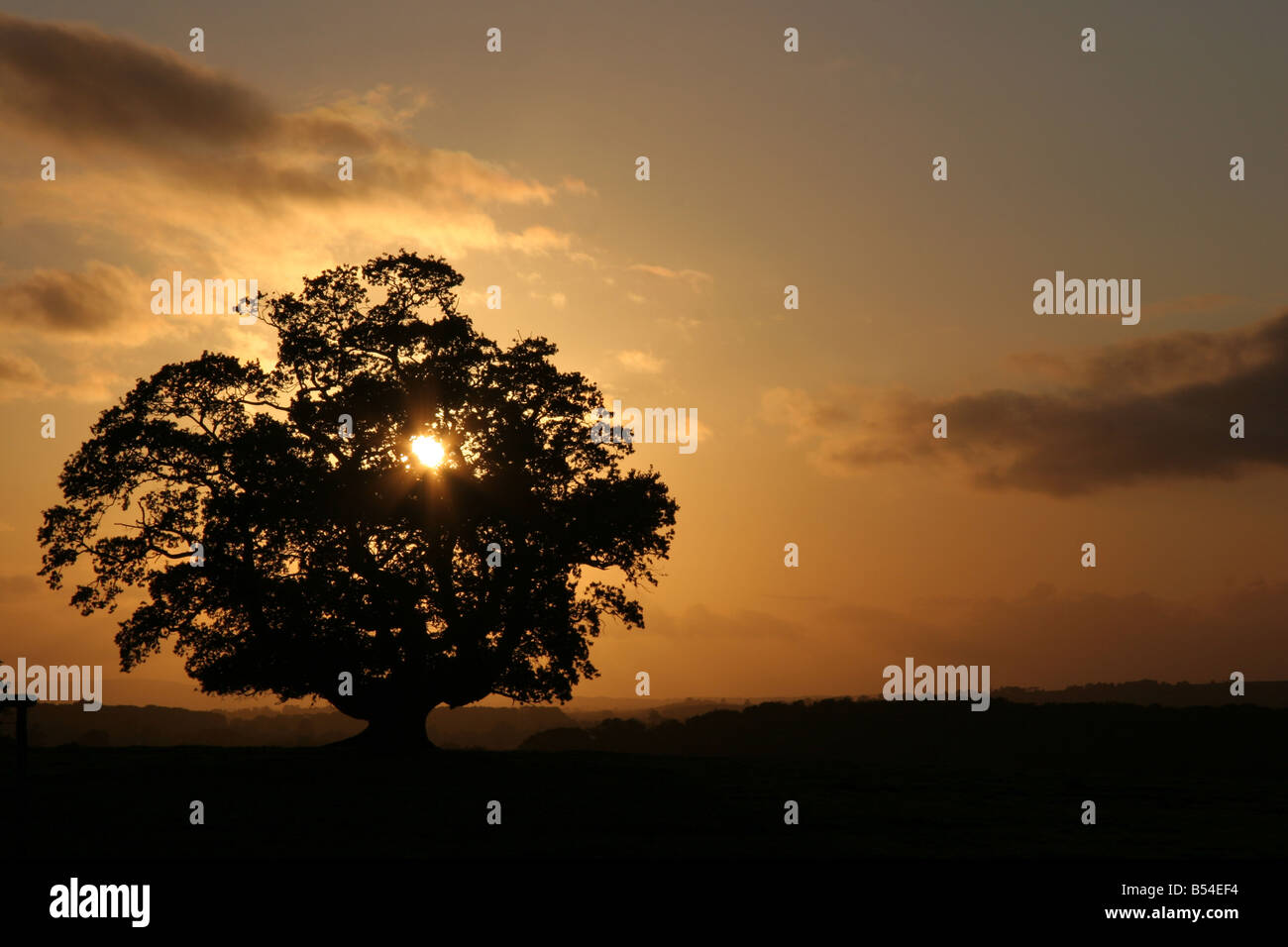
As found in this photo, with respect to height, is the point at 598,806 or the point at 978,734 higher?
the point at 598,806

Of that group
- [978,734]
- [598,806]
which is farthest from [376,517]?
[978,734]

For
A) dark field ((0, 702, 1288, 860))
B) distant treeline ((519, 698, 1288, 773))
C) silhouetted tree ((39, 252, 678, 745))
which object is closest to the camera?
dark field ((0, 702, 1288, 860))

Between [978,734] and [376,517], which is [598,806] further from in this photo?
[978,734]

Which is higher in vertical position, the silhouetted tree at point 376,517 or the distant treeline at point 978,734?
the silhouetted tree at point 376,517

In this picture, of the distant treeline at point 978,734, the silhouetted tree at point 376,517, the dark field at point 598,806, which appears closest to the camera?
the dark field at point 598,806

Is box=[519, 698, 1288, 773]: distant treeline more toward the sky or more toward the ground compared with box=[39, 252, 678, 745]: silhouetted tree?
more toward the ground

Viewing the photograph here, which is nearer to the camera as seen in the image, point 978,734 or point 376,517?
point 376,517

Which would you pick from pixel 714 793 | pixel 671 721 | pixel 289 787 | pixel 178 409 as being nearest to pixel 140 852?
pixel 289 787

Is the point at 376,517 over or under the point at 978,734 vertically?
over

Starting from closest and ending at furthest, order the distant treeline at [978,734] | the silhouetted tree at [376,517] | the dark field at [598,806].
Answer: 1. the dark field at [598,806]
2. the silhouetted tree at [376,517]
3. the distant treeline at [978,734]
